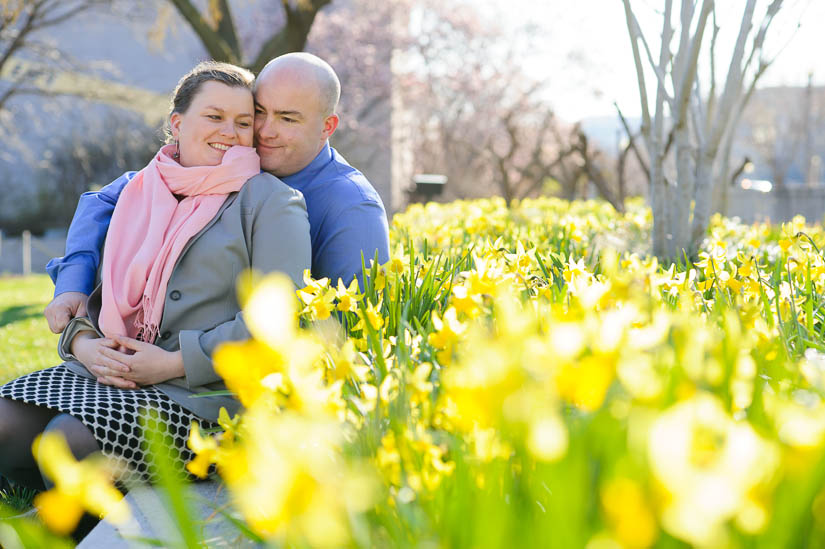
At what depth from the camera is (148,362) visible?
2.34 m

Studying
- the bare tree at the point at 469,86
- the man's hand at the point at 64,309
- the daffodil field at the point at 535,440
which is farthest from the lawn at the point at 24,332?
the bare tree at the point at 469,86

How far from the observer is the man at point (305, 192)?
2746 millimetres

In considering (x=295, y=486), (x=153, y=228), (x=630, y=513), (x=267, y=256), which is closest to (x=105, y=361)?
(x=153, y=228)

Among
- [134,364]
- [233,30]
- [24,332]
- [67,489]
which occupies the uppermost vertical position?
[233,30]

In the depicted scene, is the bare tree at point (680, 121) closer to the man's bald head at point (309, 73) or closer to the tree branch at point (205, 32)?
the man's bald head at point (309, 73)

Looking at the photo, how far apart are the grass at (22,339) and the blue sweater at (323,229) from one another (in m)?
0.73

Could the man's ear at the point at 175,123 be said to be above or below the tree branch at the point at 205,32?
below

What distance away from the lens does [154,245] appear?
2.52 m

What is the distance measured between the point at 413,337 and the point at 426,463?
0.78 m

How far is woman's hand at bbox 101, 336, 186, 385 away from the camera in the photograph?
7.68ft

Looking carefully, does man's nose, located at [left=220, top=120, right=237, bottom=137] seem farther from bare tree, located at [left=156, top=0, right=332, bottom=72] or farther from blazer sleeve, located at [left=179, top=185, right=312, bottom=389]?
bare tree, located at [left=156, top=0, right=332, bottom=72]

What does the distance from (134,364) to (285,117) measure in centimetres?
114

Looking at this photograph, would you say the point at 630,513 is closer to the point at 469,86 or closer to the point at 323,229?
the point at 323,229

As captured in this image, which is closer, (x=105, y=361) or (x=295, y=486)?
(x=295, y=486)
